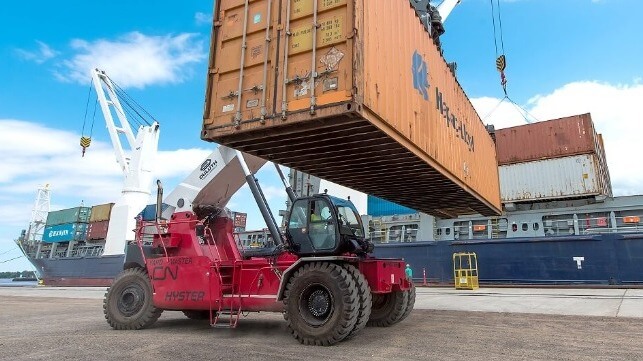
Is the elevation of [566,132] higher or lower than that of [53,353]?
higher

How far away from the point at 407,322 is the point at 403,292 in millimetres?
725

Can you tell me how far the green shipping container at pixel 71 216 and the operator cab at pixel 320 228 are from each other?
37426mm

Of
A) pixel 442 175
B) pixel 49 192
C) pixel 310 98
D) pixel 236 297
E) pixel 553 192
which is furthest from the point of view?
pixel 49 192

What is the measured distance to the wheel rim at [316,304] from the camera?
18.8ft

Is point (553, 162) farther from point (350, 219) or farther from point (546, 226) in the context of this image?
point (350, 219)

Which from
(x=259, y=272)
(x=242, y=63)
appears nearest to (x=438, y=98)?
(x=242, y=63)

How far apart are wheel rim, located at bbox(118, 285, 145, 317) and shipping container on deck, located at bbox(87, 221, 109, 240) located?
3145 cm

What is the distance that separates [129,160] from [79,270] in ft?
46.7

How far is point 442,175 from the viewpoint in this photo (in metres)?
7.91

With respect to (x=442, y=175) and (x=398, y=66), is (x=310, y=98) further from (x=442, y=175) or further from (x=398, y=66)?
(x=442, y=175)

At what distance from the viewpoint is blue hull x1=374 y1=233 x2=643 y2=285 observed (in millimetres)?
17031

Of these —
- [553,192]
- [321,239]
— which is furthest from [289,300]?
[553,192]

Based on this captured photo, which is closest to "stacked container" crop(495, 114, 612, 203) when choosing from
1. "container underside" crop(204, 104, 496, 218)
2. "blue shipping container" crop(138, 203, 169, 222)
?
"container underside" crop(204, 104, 496, 218)

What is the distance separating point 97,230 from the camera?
35312 millimetres
